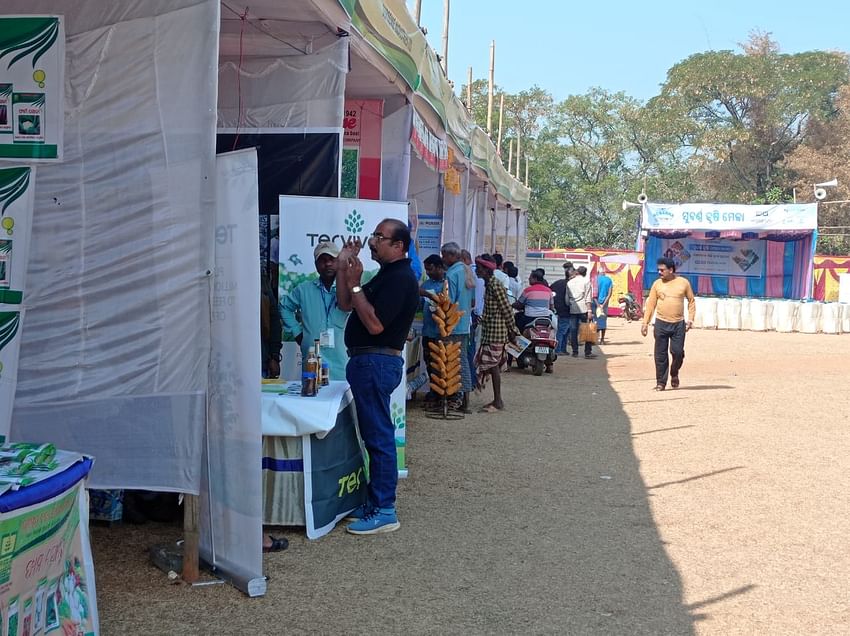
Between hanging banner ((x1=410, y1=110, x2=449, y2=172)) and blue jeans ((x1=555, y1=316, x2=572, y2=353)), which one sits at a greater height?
hanging banner ((x1=410, y1=110, x2=449, y2=172))

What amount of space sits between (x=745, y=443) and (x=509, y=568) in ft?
16.5

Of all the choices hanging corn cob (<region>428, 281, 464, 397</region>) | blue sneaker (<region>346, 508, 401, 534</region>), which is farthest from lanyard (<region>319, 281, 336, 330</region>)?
hanging corn cob (<region>428, 281, 464, 397</region>)

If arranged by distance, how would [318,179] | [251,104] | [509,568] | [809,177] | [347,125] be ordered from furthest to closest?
[809,177] → [347,125] → [251,104] → [318,179] → [509,568]

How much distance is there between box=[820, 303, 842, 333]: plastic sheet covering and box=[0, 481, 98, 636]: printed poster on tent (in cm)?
2624

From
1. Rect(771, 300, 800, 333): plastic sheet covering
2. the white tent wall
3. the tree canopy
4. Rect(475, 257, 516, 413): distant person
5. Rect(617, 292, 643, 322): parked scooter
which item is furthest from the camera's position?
the tree canopy

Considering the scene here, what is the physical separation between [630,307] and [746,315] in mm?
4016

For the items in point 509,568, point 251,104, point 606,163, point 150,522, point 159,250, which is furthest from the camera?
point 606,163

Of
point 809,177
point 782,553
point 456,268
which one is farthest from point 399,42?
point 809,177

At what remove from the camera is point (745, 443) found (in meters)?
9.46

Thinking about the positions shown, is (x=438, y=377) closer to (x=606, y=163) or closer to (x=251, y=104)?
(x=251, y=104)

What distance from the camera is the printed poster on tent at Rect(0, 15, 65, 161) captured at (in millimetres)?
4500

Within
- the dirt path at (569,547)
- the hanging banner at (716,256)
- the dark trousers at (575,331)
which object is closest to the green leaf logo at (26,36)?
the dirt path at (569,547)

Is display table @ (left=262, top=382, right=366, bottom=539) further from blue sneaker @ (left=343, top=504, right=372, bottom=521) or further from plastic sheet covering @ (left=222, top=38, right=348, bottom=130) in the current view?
plastic sheet covering @ (left=222, top=38, right=348, bottom=130)

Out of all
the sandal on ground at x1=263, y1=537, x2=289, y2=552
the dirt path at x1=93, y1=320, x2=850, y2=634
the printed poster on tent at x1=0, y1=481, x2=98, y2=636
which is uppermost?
the printed poster on tent at x1=0, y1=481, x2=98, y2=636
